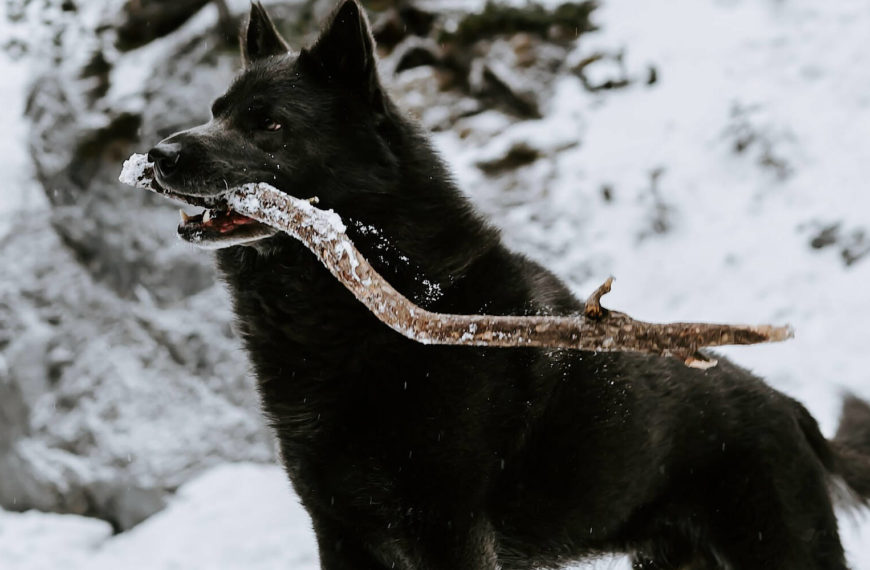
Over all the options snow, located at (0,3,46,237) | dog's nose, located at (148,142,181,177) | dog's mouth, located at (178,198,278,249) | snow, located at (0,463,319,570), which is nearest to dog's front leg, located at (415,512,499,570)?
dog's mouth, located at (178,198,278,249)

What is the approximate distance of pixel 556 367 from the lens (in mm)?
2453

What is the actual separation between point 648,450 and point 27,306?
6.24 m

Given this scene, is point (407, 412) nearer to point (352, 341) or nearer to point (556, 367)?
point (352, 341)

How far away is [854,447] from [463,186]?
11.5ft

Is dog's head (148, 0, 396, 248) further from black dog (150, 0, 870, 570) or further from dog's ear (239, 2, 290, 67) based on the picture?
dog's ear (239, 2, 290, 67)

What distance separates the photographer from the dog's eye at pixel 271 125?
249cm

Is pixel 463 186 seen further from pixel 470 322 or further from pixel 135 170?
pixel 470 322

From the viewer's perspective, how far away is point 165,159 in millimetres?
2264

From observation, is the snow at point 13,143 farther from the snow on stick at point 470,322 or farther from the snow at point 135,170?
the snow on stick at point 470,322

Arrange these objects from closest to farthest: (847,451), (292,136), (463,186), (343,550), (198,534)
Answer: (343,550)
(292,136)
(847,451)
(198,534)
(463,186)

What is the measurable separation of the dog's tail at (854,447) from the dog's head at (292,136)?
195 centimetres

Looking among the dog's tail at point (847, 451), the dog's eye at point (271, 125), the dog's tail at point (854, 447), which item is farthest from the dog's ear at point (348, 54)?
the dog's tail at point (854, 447)

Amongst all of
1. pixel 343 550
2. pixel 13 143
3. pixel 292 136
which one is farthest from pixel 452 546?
pixel 13 143

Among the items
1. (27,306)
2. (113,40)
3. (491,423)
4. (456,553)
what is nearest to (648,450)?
(491,423)
